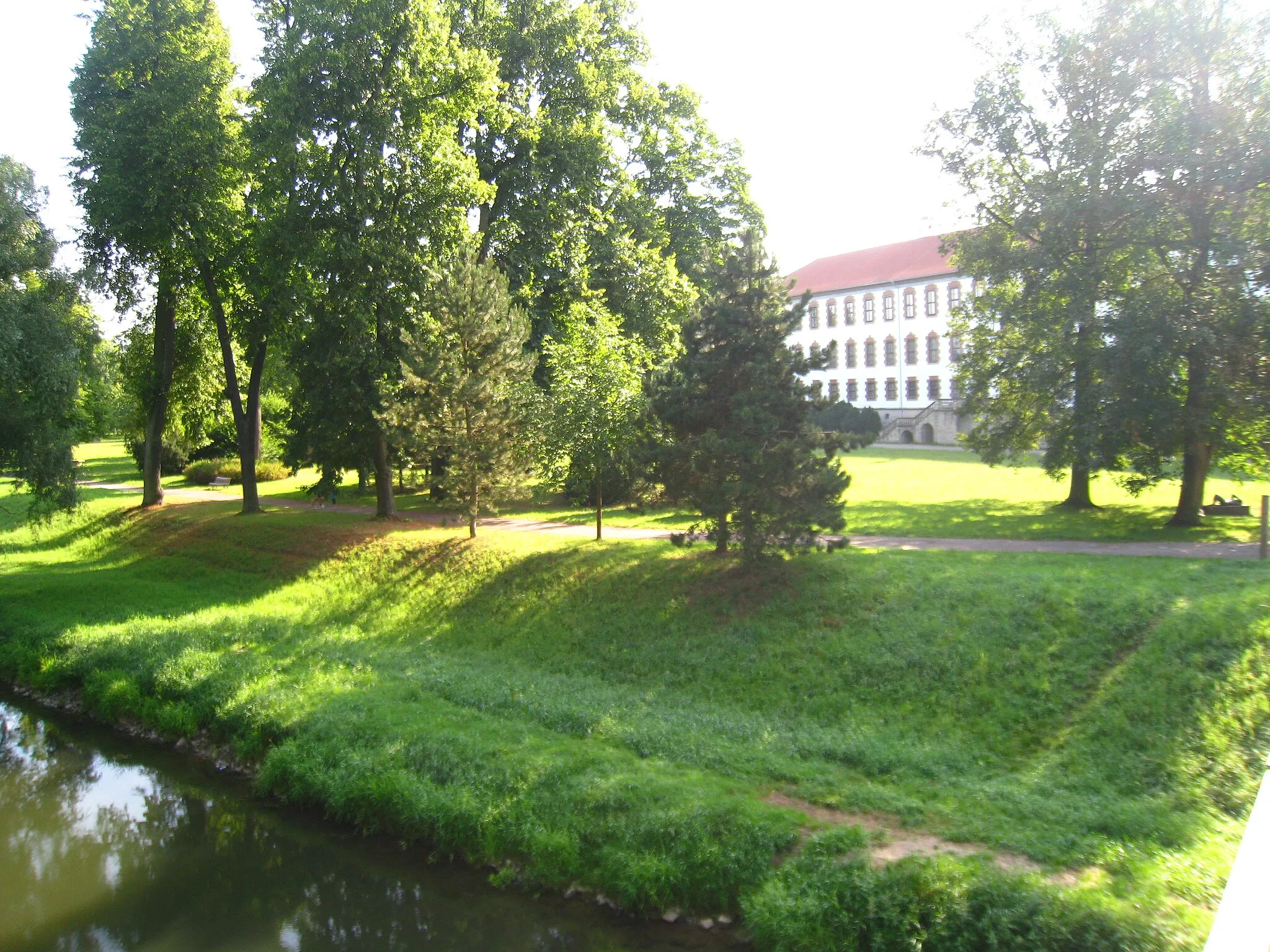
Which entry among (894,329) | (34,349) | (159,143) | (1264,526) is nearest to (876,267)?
(894,329)

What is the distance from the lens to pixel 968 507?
25.8 m

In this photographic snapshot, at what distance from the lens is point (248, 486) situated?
3030 centimetres

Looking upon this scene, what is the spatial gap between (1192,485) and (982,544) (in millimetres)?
5555

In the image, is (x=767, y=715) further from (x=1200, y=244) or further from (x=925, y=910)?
(x=1200, y=244)

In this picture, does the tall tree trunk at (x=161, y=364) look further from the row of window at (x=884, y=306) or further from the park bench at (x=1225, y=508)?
the row of window at (x=884, y=306)

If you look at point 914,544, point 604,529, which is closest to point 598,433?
point 604,529

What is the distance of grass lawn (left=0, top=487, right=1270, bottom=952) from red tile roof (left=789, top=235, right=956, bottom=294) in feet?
156

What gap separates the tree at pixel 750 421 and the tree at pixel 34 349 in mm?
13497

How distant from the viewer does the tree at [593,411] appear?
68.7 ft

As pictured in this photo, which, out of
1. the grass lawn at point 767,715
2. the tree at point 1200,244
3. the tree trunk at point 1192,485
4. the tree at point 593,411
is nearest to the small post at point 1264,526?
the grass lawn at point 767,715

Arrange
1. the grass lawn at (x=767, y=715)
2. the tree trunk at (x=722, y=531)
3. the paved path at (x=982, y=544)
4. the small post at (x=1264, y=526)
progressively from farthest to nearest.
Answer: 1. the paved path at (x=982, y=544)
2. the tree trunk at (x=722, y=531)
3. the small post at (x=1264, y=526)
4. the grass lawn at (x=767, y=715)

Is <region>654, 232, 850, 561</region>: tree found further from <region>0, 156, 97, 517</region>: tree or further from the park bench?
<region>0, 156, 97, 517</region>: tree

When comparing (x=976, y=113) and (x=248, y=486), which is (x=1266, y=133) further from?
(x=248, y=486)

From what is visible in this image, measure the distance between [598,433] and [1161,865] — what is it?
46.4 ft
